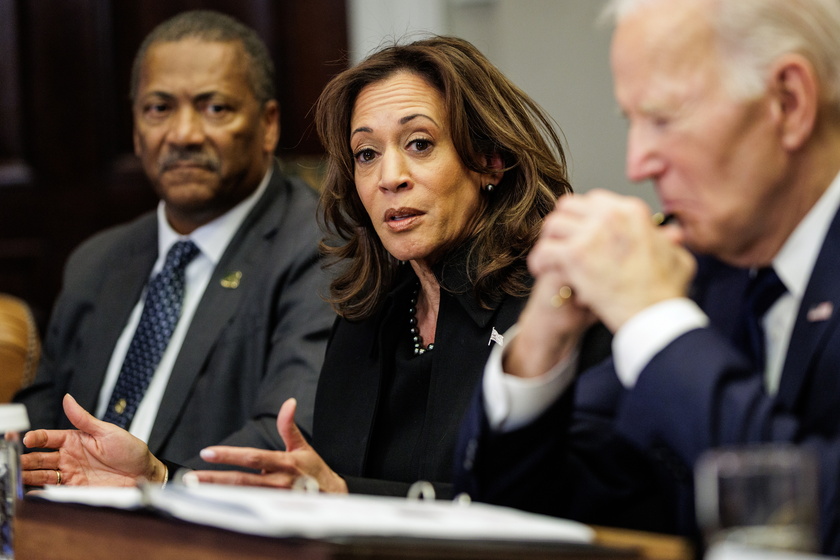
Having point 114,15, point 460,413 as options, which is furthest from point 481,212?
point 114,15

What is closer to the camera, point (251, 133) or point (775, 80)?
point (775, 80)

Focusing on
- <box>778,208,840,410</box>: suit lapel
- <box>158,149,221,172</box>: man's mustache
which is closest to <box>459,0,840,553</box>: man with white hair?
<box>778,208,840,410</box>: suit lapel

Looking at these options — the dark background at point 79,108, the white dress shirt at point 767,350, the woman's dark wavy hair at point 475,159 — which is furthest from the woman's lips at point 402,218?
the dark background at point 79,108

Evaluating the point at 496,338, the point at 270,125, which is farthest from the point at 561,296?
the point at 270,125

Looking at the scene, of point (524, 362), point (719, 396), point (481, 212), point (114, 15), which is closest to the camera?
point (719, 396)

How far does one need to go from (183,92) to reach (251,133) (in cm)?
23

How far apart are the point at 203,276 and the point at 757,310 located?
197 centimetres

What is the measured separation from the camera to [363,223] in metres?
2.42

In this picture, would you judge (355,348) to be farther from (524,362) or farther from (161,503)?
(161,503)

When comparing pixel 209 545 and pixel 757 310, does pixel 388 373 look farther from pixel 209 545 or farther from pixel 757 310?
pixel 209 545

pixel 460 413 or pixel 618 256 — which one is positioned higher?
pixel 618 256

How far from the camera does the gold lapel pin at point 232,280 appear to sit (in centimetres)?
297

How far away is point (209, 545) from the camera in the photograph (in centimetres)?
105

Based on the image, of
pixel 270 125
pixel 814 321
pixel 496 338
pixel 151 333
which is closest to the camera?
pixel 814 321
